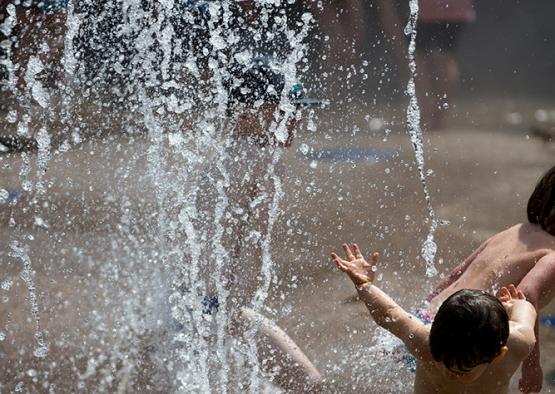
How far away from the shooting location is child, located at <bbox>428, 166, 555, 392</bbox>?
3025 millimetres

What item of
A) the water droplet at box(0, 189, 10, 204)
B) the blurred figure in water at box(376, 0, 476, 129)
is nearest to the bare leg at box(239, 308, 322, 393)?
the water droplet at box(0, 189, 10, 204)

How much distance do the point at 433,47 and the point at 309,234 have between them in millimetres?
3192

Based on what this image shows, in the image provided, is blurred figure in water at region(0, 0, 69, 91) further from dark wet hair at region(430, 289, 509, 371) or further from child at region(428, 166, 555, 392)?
dark wet hair at region(430, 289, 509, 371)

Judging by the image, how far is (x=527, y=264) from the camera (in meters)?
3.13

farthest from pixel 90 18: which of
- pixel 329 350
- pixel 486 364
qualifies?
pixel 486 364

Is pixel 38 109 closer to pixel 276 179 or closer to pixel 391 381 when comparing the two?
pixel 276 179

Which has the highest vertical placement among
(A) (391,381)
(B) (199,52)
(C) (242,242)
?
(B) (199,52)

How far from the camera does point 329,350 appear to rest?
Result: 372cm

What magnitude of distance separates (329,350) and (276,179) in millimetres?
695

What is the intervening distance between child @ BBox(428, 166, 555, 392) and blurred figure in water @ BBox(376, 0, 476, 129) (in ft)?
12.2

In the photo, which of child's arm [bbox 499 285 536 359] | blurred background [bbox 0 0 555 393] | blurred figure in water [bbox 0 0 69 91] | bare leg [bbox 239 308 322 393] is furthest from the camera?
blurred figure in water [bbox 0 0 69 91]

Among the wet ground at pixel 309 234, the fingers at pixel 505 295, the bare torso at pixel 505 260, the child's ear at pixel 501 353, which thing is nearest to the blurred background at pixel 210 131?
the wet ground at pixel 309 234

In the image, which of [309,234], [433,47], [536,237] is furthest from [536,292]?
[433,47]

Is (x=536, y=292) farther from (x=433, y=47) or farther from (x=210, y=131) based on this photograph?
(x=433, y=47)
